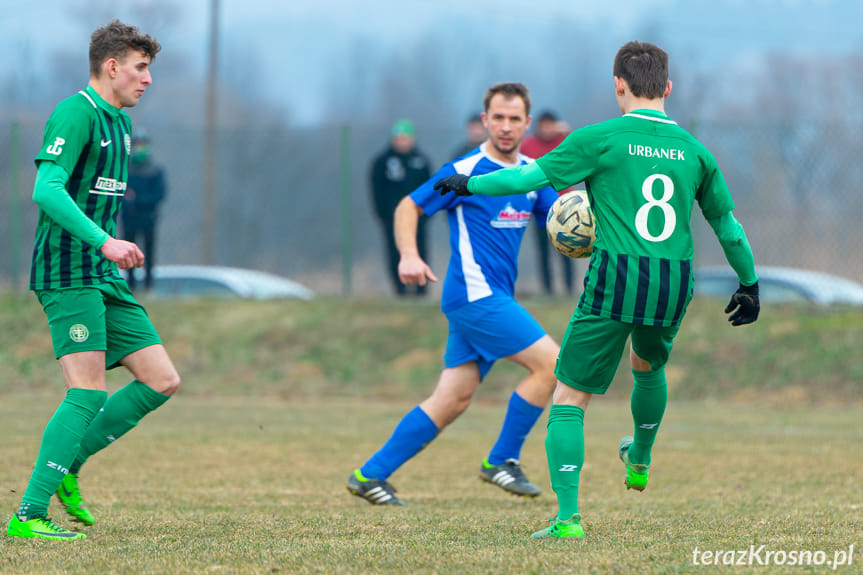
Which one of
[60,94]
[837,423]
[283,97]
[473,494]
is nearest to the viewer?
[473,494]

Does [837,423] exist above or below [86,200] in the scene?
below

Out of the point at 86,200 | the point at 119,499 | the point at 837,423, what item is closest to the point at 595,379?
the point at 86,200

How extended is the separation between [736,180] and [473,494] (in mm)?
13358

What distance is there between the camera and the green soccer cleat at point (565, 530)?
475cm

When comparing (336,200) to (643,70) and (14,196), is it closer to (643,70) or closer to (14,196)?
(14,196)

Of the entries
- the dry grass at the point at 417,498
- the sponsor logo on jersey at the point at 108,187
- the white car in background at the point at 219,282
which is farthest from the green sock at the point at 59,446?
the white car in background at the point at 219,282

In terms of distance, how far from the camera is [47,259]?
16.9ft

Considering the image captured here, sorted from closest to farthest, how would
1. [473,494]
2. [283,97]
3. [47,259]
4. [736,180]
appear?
[47,259], [473,494], [736,180], [283,97]

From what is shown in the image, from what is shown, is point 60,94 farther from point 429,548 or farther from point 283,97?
point 429,548

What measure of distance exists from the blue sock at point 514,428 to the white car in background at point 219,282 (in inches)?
465

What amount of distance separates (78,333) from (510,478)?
267cm

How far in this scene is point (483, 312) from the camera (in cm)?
646

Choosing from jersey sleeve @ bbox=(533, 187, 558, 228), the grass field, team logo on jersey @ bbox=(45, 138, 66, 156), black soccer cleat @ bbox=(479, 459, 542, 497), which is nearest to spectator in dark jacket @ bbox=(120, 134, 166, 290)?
the grass field

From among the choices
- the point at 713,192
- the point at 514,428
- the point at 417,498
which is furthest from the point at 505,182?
the point at 417,498
